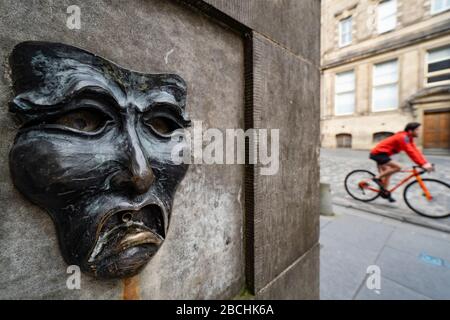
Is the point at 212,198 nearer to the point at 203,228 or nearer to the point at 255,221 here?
the point at 203,228

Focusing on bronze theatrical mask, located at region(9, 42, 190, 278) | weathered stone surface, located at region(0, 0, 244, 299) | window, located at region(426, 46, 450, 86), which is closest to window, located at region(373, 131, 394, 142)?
window, located at region(426, 46, 450, 86)

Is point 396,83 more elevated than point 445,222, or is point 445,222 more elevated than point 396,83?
point 396,83

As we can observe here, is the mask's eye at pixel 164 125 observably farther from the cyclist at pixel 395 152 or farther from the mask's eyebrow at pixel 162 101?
the cyclist at pixel 395 152

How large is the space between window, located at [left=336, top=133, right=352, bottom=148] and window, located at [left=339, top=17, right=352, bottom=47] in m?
7.40

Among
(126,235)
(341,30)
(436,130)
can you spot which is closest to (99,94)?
(126,235)

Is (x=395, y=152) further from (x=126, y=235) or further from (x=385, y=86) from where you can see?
(x=385, y=86)

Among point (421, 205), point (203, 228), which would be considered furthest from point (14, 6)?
point (421, 205)

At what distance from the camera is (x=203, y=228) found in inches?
59.1

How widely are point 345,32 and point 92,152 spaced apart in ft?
73.6

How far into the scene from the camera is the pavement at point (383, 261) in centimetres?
271

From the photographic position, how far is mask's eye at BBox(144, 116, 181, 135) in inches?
46.0

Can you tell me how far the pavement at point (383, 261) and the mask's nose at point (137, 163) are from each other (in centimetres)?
285

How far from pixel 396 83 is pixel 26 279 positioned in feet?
64.6

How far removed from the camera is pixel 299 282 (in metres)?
2.28
